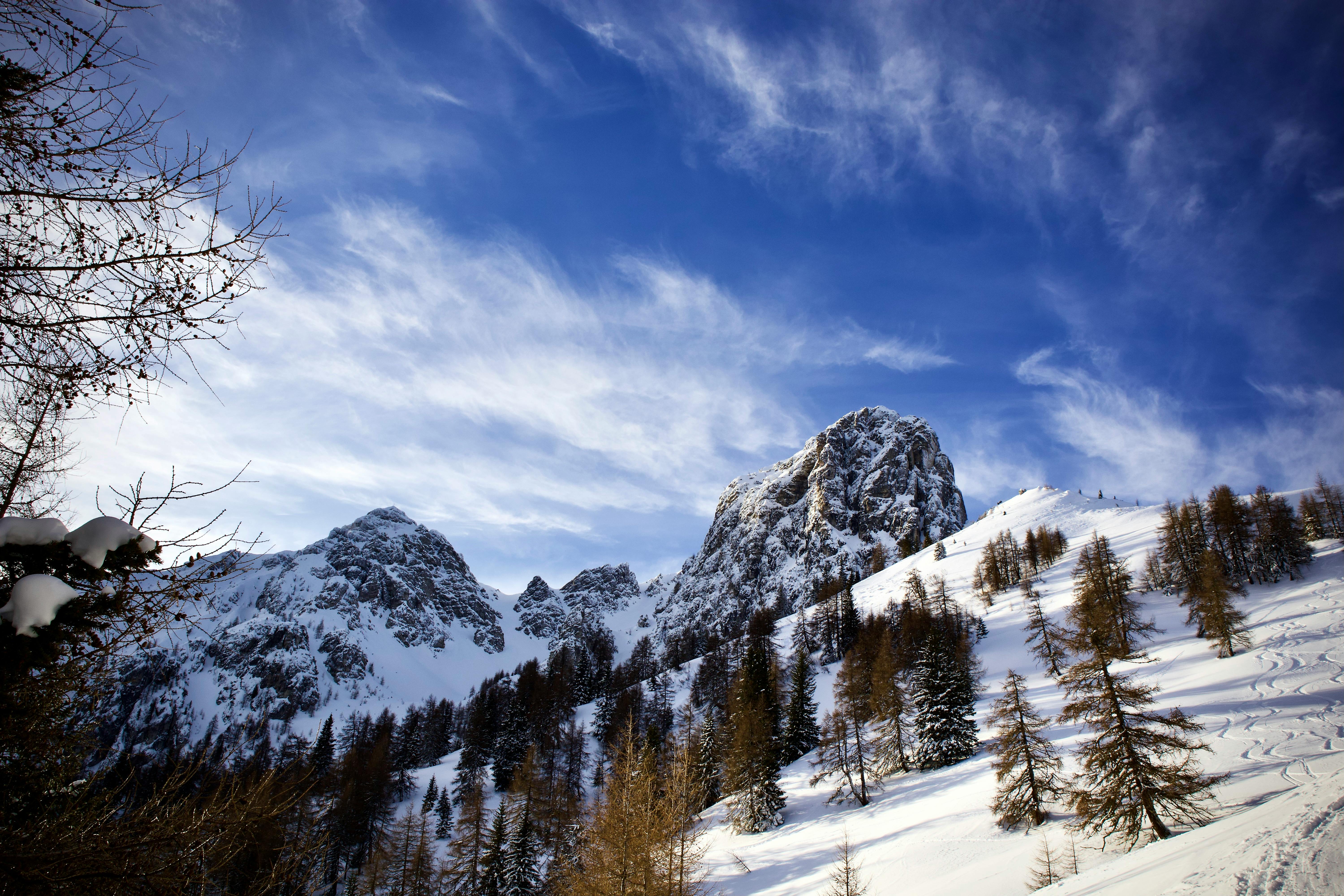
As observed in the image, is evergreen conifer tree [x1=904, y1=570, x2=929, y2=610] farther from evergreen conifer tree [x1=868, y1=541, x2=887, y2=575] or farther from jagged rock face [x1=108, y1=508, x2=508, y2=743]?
jagged rock face [x1=108, y1=508, x2=508, y2=743]

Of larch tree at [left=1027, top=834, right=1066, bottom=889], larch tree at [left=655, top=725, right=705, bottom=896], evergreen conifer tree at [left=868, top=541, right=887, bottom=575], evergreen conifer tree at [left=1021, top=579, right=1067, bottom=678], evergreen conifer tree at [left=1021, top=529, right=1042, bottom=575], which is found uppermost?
evergreen conifer tree at [left=868, top=541, right=887, bottom=575]

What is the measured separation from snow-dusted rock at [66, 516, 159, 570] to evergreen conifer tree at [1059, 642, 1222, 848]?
802 inches

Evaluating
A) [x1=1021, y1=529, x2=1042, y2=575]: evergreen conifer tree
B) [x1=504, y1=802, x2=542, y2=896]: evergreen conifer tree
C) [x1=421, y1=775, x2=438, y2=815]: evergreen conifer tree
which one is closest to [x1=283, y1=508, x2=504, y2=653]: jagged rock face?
[x1=421, y1=775, x2=438, y2=815]: evergreen conifer tree

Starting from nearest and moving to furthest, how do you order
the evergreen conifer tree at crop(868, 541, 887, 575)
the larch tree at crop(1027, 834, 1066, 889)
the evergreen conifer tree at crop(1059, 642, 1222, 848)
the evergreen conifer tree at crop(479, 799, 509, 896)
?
the larch tree at crop(1027, 834, 1066, 889)
the evergreen conifer tree at crop(1059, 642, 1222, 848)
the evergreen conifer tree at crop(479, 799, 509, 896)
the evergreen conifer tree at crop(868, 541, 887, 575)

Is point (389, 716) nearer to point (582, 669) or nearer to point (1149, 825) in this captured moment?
point (582, 669)

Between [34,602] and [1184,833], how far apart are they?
2083 centimetres

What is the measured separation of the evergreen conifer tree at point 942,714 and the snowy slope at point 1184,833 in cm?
115

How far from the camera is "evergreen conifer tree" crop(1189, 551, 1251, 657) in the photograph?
32.9 metres

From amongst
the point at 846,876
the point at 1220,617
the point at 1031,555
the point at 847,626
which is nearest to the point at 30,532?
the point at 846,876

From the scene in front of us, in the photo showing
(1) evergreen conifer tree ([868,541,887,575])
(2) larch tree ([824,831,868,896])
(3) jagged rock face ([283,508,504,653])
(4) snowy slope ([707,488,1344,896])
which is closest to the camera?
(4) snowy slope ([707,488,1344,896])

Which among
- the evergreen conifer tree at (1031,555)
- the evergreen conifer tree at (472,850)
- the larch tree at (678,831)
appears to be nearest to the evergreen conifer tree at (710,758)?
the evergreen conifer tree at (472,850)

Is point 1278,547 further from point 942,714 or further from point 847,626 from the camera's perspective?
point 942,714

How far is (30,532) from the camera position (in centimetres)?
306

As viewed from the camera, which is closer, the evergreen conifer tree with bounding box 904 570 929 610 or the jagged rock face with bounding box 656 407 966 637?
the evergreen conifer tree with bounding box 904 570 929 610
